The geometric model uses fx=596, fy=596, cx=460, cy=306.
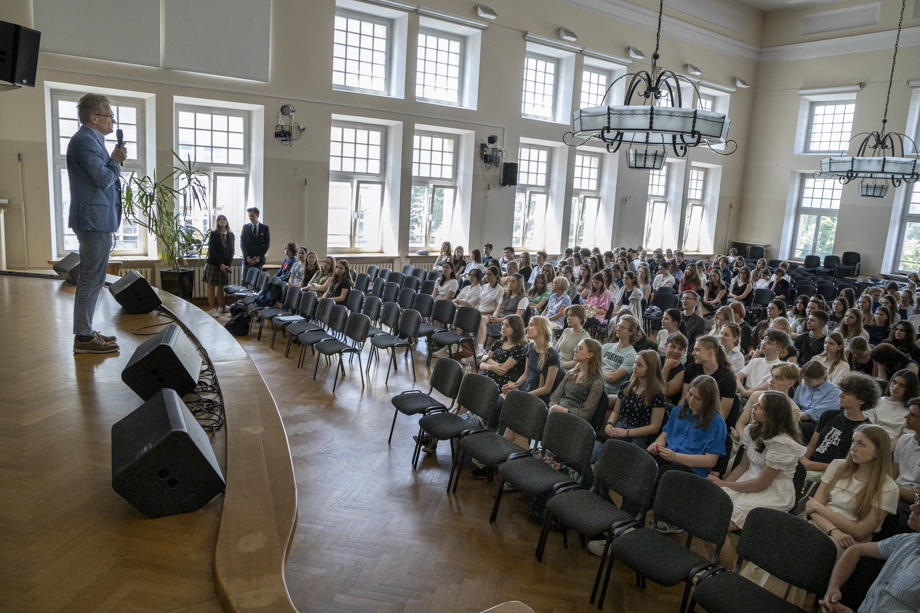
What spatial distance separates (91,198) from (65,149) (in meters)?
7.43

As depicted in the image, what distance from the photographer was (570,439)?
4016mm

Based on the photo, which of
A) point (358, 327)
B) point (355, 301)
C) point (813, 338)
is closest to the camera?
point (813, 338)

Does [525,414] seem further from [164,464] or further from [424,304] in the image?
[424,304]

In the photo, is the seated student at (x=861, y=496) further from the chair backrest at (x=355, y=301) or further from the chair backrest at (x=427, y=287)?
the chair backrest at (x=427, y=287)

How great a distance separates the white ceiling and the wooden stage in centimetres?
1720

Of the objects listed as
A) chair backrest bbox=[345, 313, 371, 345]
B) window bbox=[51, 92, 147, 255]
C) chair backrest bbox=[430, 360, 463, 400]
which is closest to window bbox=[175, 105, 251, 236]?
window bbox=[51, 92, 147, 255]

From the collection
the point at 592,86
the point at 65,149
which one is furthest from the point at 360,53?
the point at 592,86

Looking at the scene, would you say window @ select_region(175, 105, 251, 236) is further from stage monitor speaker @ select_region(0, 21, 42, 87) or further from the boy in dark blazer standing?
stage monitor speaker @ select_region(0, 21, 42, 87)

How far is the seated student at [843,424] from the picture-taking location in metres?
3.90

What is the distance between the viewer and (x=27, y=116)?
8820 millimetres

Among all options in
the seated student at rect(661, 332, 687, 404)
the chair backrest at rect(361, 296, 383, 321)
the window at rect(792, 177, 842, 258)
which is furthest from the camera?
the window at rect(792, 177, 842, 258)

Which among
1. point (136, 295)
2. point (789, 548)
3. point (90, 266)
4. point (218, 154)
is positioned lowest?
point (789, 548)

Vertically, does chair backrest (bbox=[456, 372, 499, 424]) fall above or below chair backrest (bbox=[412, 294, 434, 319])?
below

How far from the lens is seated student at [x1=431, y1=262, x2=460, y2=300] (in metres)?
8.98
